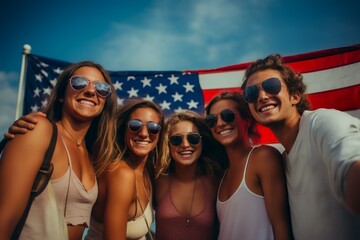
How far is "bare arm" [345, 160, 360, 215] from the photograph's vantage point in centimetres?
160

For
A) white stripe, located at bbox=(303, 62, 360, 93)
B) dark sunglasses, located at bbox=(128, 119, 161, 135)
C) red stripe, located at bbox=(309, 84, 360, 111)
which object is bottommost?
dark sunglasses, located at bbox=(128, 119, 161, 135)

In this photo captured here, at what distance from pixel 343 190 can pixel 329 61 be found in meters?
6.47

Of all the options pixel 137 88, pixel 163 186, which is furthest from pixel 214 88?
pixel 163 186

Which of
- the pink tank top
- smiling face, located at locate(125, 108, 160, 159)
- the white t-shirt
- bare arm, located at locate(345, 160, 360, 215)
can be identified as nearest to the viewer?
bare arm, located at locate(345, 160, 360, 215)

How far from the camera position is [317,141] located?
2.17 metres

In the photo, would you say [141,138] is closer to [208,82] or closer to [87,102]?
[87,102]

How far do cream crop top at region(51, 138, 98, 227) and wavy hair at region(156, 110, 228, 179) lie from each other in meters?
1.42

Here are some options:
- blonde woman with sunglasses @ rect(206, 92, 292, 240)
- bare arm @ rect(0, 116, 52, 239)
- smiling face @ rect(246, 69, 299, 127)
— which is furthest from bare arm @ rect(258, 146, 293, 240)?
bare arm @ rect(0, 116, 52, 239)

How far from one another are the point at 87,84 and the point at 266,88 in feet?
7.35

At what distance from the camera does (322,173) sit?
233 centimetres

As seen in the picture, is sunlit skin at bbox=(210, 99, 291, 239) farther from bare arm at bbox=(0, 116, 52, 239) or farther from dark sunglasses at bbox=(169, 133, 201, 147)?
bare arm at bbox=(0, 116, 52, 239)

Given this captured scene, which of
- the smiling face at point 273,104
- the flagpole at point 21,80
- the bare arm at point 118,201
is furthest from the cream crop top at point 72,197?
the flagpole at point 21,80

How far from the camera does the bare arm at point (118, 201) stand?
303 centimetres

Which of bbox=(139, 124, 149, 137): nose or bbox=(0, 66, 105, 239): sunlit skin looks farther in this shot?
bbox=(139, 124, 149, 137): nose
